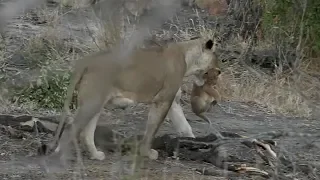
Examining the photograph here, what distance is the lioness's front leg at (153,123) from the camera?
540 cm

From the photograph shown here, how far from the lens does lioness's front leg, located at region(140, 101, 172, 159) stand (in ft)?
17.7

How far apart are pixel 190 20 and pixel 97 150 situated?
5858mm

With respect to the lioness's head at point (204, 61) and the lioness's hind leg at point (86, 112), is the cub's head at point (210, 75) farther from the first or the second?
the lioness's hind leg at point (86, 112)

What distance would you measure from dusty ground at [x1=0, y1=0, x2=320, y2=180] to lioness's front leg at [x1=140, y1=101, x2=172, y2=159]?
86 mm

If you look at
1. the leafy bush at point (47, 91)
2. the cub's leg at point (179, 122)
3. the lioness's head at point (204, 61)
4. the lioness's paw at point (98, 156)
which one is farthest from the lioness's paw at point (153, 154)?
the leafy bush at point (47, 91)

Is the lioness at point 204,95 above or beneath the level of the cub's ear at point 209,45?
beneath

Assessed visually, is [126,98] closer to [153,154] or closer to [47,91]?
[153,154]

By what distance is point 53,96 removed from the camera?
718cm

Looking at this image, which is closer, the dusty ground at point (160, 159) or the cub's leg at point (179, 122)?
the dusty ground at point (160, 159)

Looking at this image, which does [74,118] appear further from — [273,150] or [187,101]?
[187,101]

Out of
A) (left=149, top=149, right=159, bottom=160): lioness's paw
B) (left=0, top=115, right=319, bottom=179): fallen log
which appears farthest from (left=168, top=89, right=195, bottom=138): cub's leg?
(left=149, top=149, right=159, bottom=160): lioness's paw

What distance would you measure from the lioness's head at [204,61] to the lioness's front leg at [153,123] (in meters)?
0.79

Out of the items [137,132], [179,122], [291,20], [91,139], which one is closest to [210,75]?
[179,122]

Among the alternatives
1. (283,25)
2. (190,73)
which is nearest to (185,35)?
(283,25)
